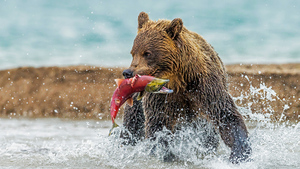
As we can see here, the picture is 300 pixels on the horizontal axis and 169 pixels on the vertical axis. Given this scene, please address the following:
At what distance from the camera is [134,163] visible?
5684mm

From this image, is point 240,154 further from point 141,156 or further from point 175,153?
point 141,156

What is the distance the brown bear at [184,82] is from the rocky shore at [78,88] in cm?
1066

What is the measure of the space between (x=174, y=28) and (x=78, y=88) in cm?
1414

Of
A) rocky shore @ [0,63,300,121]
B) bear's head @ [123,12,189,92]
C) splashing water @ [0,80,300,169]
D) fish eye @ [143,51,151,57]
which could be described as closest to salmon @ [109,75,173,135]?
bear's head @ [123,12,189,92]

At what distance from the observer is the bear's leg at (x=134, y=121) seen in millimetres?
6977

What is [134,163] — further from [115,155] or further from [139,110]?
[139,110]

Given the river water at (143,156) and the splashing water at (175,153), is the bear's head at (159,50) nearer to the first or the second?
the splashing water at (175,153)

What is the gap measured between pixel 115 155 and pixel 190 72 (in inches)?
90.4

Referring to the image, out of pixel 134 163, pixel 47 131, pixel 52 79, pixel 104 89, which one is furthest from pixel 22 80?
pixel 134 163

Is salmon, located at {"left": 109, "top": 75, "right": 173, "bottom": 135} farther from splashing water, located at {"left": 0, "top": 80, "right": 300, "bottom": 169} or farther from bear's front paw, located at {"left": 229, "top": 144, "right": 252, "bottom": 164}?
bear's front paw, located at {"left": 229, "top": 144, "right": 252, "bottom": 164}

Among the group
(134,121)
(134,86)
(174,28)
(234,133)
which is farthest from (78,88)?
(134,86)

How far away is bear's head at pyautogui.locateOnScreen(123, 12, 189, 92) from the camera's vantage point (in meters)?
4.61

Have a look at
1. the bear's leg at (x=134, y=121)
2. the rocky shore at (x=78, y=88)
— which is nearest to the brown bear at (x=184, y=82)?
the bear's leg at (x=134, y=121)

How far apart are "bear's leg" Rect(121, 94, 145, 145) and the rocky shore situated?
8.69 meters
